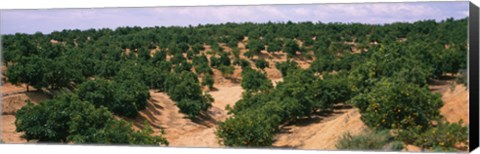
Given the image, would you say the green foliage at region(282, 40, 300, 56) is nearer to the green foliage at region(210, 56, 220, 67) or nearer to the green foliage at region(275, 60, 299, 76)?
the green foliage at region(275, 60, 299, 76)

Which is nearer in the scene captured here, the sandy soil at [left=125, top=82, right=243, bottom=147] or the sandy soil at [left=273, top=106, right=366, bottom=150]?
the sandy soil at [left=273, top=106, right=366, bottom=150]

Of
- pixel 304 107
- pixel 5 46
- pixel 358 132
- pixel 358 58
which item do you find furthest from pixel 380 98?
pixel 5 46

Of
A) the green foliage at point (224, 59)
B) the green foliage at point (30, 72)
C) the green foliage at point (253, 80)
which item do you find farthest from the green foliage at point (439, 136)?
the green foliage at point (30, 72)

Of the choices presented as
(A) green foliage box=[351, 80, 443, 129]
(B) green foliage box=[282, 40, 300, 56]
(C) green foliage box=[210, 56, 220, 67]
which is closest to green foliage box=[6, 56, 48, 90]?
(C) green foliage box=[210, 56, 220, 67]

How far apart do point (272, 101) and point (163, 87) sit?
3.30m

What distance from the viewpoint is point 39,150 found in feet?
43.6

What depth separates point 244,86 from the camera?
15398 mm

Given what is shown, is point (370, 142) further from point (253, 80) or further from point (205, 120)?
point (205, 120)

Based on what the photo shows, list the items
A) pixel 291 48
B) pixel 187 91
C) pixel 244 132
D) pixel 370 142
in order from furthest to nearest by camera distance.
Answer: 1. pixel 187 91
2. pixel 291 48
3. pixel 244 132
4. pixel 370 142

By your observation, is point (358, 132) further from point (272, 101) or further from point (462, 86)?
point (272, 101)

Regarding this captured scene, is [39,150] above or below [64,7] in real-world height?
below

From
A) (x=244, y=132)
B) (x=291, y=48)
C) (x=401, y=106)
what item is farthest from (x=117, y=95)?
(x=401, y=106)

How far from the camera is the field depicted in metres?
11.9

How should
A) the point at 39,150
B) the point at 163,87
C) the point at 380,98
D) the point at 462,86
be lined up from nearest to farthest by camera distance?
the point at 462,86
the point at 380,98
the point at 39,150
the point at 163,87
